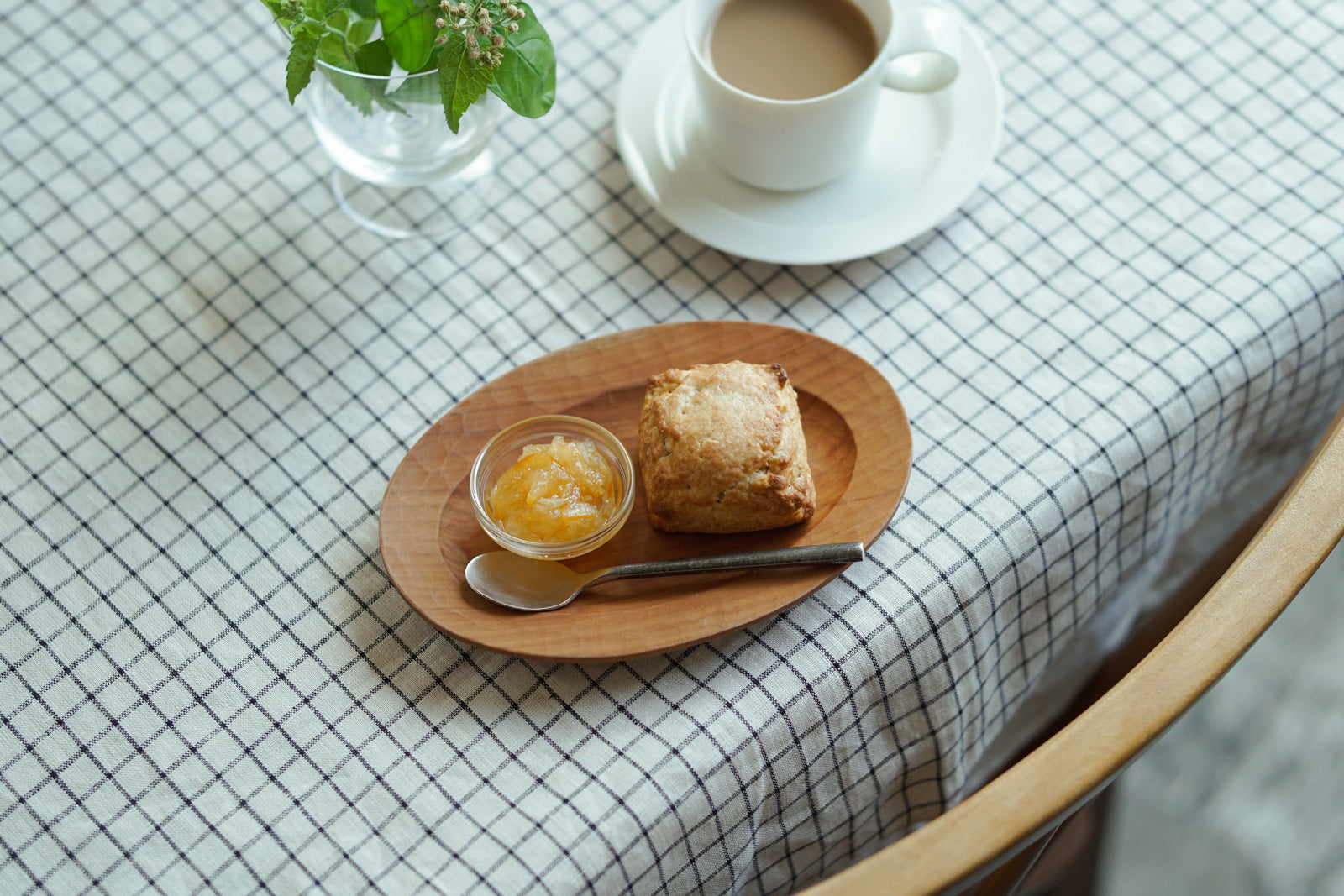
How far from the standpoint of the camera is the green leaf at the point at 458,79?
785 millimetres

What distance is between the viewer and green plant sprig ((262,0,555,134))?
31.0 inches

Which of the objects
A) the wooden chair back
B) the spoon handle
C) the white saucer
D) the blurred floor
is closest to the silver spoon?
the spoon handle

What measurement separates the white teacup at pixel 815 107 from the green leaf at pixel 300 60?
13.6 inches

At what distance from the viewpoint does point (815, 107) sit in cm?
91

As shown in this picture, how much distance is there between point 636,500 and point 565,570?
0.31 feet

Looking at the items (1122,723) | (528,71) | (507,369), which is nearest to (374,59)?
(528,71)

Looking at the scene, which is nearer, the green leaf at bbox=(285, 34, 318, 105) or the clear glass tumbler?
the green leaf at bbox=(285, 34, 318, 105)

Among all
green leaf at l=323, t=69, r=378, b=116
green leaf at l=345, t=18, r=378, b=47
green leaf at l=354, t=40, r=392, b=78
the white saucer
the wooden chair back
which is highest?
green leaf at l=345, t=18, r=378, b=47

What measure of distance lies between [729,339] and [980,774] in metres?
0.68

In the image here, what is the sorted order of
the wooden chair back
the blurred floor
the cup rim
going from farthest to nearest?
the blurred floor → the cup rim → the wooden chair back

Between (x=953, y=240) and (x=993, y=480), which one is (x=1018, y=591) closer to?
(x=993, y=480)

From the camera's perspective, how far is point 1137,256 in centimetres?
100

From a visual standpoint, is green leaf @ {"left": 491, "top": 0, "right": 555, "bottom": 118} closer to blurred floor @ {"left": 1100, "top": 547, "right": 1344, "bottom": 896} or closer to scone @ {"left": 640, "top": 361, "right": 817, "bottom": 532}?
scone @ {"left": 640, "top": 361, "right": 817, "bottom": 532}

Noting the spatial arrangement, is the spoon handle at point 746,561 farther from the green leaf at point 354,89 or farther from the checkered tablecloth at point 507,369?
the green leaf at point 354,89
